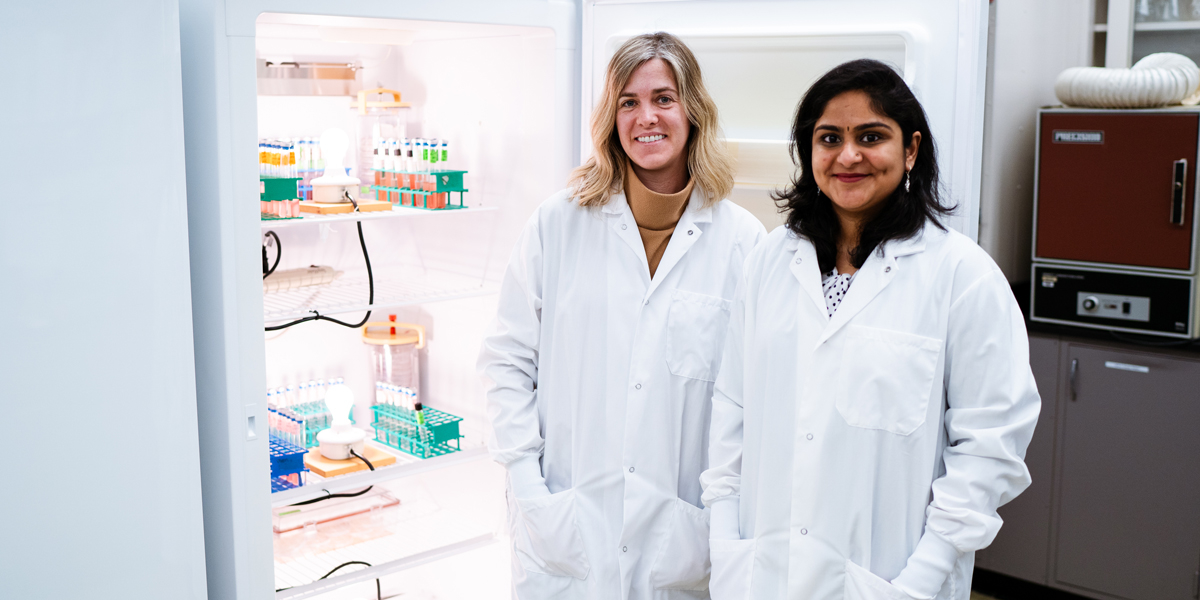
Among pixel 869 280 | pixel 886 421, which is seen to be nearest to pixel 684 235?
pixel 869 280

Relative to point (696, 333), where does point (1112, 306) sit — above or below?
below

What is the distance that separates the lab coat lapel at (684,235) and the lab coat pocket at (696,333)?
0.16ft

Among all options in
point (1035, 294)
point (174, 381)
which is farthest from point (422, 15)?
point (1035, 294)

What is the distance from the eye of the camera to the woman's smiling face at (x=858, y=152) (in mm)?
1519

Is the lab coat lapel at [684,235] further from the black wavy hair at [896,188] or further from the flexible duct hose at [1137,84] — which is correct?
the flexible duct hose at [1137,84]

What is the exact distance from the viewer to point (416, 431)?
2758mm

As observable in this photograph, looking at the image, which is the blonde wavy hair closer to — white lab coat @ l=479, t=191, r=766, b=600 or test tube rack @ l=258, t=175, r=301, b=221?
white lab coat @ l=479, t=191, r=766, b=600

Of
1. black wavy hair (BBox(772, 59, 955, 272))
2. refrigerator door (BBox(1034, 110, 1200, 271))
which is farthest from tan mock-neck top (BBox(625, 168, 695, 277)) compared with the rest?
refrigerator door (BBox(1034, 110, 1200, 271))

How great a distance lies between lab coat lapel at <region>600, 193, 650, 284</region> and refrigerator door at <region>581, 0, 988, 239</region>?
0.35 meters

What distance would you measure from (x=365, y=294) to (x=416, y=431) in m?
0.41

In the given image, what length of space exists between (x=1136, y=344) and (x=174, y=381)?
2.92 metres

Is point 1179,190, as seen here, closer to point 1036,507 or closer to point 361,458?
point 1036,507

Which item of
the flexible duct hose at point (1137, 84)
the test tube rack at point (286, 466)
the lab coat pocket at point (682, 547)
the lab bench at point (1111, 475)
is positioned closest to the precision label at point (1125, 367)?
the lab bench at point (1111, 475)

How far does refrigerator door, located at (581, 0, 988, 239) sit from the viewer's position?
5.82 feet
